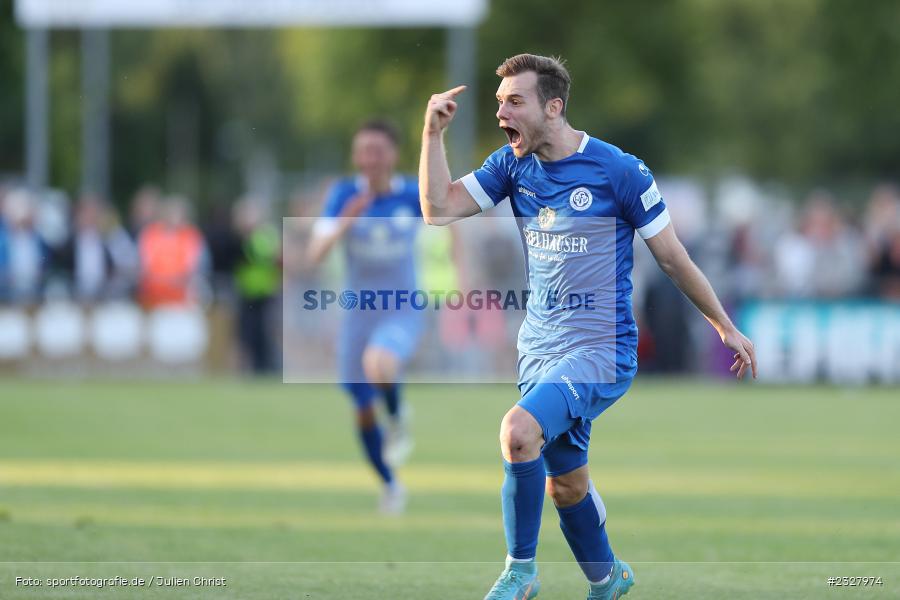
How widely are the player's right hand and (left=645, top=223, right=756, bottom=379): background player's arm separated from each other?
3.47 ft

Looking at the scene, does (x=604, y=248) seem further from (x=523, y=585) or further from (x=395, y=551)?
(x=395, y=551)

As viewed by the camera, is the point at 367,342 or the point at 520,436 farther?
A: the point at 367,342

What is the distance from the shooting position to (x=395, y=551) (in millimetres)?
8781

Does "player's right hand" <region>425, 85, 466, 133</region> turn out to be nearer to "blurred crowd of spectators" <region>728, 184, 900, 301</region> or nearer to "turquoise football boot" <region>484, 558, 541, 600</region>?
"turquoise football boot" <region>484, 558, 541, 600</region>

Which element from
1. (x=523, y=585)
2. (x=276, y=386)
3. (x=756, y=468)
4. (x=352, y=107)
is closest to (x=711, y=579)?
(x=523, y=585)

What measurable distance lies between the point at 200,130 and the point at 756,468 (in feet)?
272

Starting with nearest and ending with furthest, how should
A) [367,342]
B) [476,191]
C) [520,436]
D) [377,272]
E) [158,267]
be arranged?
[520,436] → [476,191] → [367,342] → [377,272] → [158,267]

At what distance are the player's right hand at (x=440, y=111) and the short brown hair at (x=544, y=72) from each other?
269 millimetres

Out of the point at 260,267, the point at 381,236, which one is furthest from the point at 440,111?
the point at 260,267

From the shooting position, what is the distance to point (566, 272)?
6930 mm

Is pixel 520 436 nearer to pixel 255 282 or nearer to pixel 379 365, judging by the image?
pixel 379 365

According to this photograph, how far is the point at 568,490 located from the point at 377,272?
5234 mm

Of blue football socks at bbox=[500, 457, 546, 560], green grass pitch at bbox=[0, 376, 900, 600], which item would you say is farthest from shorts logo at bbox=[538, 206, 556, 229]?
green grass pitch at bbox=[0, 376, 900, 600]

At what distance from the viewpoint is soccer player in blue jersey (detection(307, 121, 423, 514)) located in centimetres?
1089
